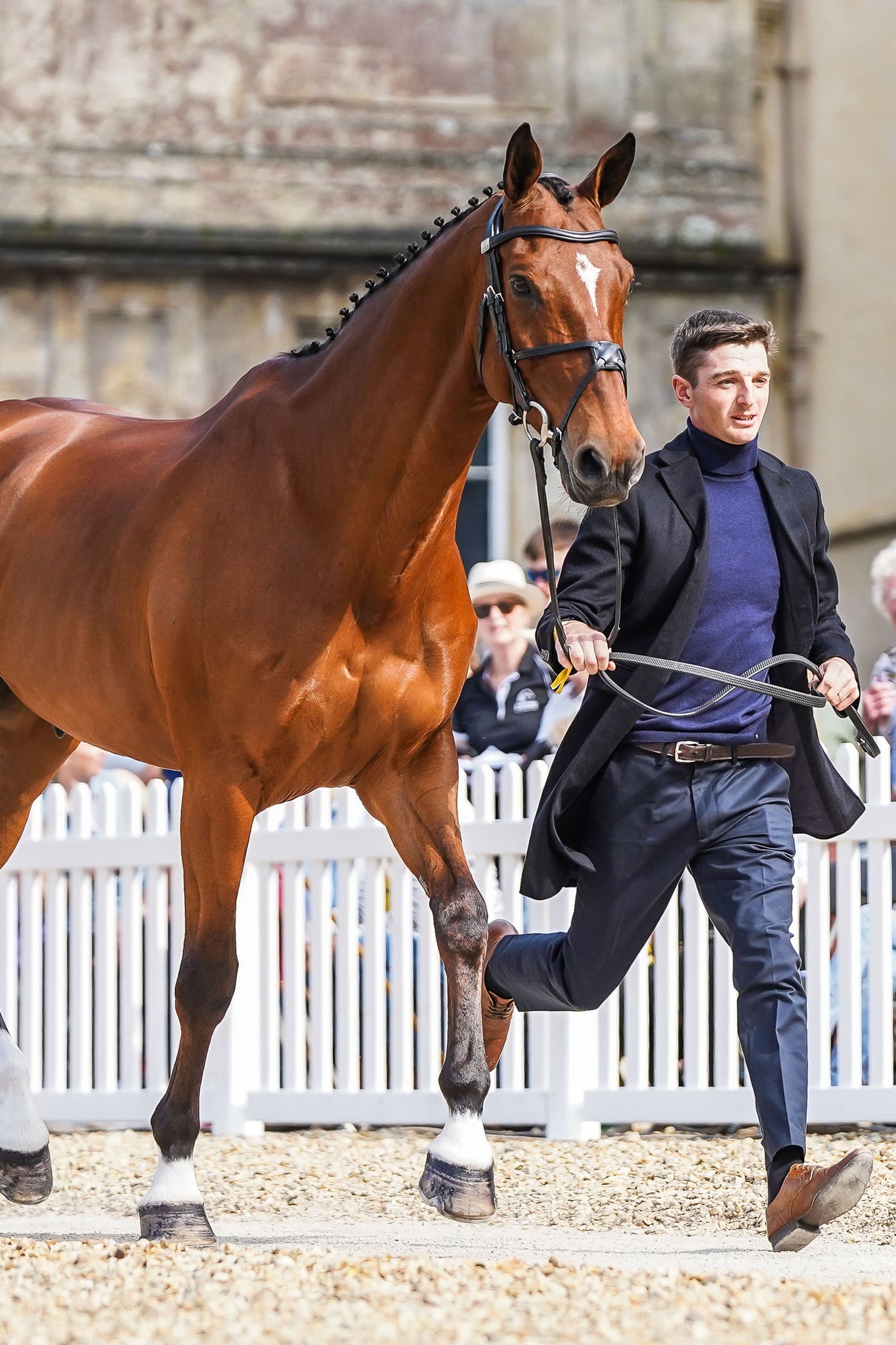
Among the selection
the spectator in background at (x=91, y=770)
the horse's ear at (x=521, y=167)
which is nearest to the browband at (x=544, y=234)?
the horse's ear at (x=521, y=167)

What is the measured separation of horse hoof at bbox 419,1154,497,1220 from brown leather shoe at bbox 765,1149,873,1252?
2.37 feet

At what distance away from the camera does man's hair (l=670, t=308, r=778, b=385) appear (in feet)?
16.0

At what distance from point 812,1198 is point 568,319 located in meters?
2.00

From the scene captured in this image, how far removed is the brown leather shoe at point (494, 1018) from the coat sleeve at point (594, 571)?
3.48 ft

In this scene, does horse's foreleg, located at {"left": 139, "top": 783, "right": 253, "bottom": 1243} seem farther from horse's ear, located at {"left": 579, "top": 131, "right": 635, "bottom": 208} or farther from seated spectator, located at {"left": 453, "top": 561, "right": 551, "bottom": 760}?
seated spectator, located at {"left": 453, "top": 561, "right": 551, "bottom": 760}

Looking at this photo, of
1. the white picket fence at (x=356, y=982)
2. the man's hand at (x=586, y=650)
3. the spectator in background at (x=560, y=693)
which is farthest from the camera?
the spectator in background at (x=560, y=693)

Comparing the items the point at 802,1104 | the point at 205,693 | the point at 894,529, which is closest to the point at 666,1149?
the point at 802,1104

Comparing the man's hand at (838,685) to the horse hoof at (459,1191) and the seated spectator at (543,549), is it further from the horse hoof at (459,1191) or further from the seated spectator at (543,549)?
the seated spectator at (543,549)

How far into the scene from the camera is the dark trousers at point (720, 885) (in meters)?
4.62

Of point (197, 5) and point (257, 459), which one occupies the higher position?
point (197, 5)

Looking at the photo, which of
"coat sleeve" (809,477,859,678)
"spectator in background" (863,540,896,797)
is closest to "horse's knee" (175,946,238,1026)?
"coat sleeve" (809,477,859,678)

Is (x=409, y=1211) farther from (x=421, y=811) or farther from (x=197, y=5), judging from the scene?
(x=197, y=5)

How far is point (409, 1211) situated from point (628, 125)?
33.5 ft

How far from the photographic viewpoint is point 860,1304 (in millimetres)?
3639
